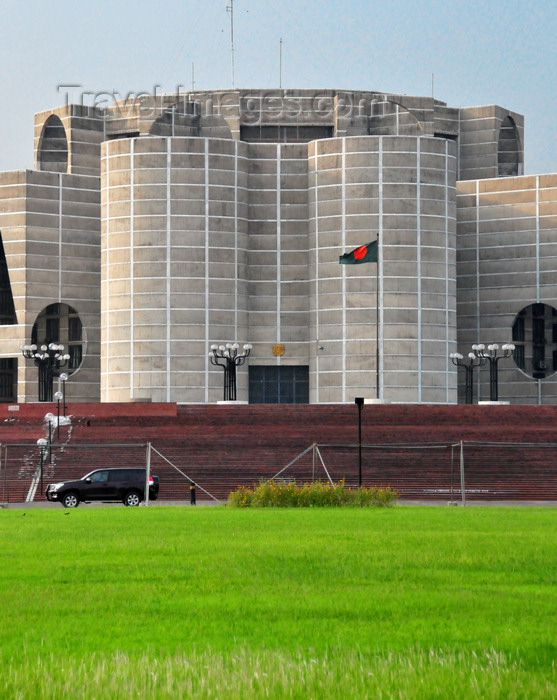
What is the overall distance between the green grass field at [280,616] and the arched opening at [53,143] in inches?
3276

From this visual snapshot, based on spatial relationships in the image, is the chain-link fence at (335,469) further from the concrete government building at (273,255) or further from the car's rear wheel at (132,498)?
the concrete government building at (273,255)

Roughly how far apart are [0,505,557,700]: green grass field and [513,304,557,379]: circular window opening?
73.3 metres

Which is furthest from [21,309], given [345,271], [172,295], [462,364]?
[462,364]

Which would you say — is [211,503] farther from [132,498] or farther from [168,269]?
[168,269]

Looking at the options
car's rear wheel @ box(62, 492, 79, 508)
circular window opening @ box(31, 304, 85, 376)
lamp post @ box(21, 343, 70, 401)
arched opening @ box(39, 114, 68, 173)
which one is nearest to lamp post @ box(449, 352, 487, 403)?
lamp post @ box(21, 343, 70, 401)

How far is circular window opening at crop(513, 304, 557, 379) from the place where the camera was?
92188 mm

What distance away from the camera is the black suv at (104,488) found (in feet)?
143

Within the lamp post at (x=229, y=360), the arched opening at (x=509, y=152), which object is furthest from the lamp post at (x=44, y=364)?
the arched opening at (x=509, y=152)

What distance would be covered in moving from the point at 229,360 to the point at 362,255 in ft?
37.3

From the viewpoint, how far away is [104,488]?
44.0m

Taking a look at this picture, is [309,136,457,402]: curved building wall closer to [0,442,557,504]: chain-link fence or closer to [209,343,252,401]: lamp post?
[209,343,252,401]: lamp post

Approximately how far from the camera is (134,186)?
8700 centimetres

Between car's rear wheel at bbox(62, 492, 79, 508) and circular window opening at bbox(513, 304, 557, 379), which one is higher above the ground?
circular window opening at bbox(513, 304, 557, 379)

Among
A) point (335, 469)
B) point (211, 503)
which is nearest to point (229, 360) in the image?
point (335, 469)
